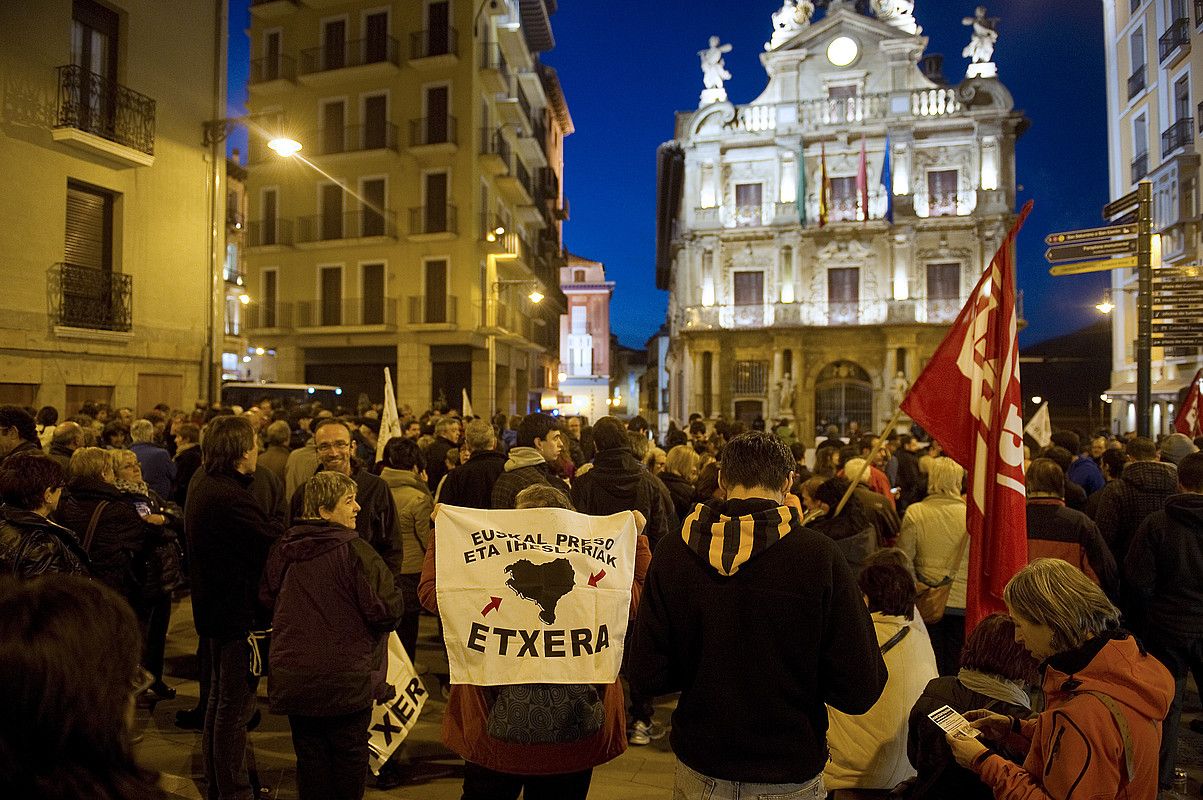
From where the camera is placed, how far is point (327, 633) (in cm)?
341

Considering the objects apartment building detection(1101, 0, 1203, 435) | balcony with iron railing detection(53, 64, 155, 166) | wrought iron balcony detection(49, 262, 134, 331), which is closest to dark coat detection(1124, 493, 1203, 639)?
wrought iron balcony detection(49, 262, 134, 331)

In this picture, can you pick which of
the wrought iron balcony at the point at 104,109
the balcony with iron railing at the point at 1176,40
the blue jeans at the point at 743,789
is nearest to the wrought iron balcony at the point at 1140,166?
the balcony with iron railing at the point at 1176,40

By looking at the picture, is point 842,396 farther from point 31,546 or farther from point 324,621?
point 31,546

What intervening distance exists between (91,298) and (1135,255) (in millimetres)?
15901

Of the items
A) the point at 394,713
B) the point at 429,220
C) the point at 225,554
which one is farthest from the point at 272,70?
the point at 394,713

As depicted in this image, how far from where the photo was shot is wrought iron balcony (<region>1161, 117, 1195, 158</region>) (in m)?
22.8

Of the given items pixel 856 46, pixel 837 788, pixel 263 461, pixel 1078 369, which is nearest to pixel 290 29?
pixel 856 46

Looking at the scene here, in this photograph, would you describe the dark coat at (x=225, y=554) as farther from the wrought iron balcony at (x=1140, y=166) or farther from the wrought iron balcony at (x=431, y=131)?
the wrought iron balcony at (x=1140, y=166)

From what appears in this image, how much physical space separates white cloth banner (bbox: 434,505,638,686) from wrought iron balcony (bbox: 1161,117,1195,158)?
27.1 metres

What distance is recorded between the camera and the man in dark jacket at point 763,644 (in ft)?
8.13

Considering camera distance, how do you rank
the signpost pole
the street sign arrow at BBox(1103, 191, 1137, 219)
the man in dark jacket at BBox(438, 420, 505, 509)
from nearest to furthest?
1. the man in dark jacket at BBox(438, 420, 505, 509)
2. the signpost pole
3. the street sign arrow at BBox(1103, 191, 1137, 219)

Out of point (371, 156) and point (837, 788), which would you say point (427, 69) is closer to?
point (371, 156)

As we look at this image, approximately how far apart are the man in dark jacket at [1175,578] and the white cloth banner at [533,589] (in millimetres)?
3499

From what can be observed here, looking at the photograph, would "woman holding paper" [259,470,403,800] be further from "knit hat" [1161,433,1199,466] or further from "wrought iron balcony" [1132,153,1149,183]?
"wrought iron balcony" [1132,153,1149,183]
